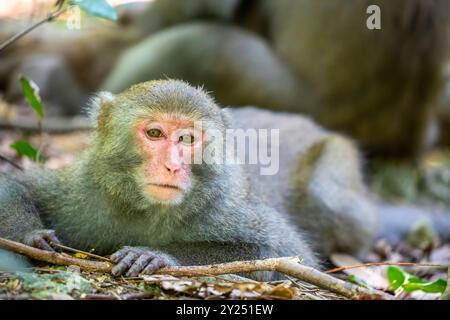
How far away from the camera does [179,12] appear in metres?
9.16

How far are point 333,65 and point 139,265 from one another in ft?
17.4

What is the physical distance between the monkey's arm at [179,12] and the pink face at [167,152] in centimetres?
537

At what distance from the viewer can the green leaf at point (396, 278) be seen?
4.13 metres

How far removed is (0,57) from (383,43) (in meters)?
4.86

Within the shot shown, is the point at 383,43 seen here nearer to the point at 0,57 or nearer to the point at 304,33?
the point at 304,33

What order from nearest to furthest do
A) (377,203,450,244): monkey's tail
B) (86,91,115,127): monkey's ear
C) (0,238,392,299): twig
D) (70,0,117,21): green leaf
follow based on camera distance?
(0,238,392,299): twig, (86,91,115,127): monkey's ear, (70,0,117,21): green leaf, (377,203,450,244): monkey's tail

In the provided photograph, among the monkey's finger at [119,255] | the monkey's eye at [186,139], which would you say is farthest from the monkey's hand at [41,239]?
the monkey's eye at [186,139]

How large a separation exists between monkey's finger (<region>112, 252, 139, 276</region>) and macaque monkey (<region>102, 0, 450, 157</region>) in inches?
Answer: 186

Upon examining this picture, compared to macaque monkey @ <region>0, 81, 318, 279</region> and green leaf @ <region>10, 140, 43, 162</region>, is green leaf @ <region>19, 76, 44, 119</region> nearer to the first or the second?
green leaf @ <region>10, 140, 43, 162</region>

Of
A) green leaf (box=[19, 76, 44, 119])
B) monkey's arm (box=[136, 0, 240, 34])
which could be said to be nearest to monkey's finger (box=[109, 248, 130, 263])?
green leaf (box=[19, 76, 44, 119])

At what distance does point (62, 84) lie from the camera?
9055mm

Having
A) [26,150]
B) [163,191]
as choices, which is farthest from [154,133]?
[26,150]

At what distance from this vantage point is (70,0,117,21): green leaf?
13.8 ft
